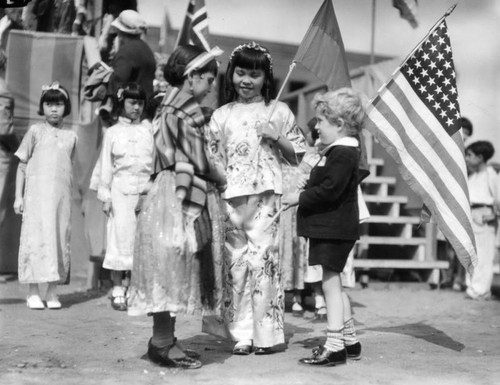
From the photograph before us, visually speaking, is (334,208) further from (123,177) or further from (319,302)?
(123,177)

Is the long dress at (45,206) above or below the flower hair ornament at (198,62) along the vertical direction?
below

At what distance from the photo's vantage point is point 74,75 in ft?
29.8

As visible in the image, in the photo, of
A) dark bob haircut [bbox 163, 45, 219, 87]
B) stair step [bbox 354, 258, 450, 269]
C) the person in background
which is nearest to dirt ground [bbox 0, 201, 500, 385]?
stair step [bbox 354, 258, 450, 269]

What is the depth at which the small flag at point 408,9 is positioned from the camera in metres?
6.65

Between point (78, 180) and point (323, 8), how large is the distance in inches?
160

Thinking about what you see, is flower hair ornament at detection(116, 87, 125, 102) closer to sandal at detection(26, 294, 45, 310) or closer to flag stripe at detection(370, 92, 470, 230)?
sandal at detection(26, 294, 45, 310)

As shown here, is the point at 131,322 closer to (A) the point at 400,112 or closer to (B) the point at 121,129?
(B) the point at 121,129

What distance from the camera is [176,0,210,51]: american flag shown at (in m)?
8.95

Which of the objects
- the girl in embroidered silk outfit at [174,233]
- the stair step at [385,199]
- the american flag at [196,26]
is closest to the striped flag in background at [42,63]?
the american flag at [196,26]

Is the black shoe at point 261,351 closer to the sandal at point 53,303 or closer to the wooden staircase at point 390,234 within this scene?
the sandal at point 53,303

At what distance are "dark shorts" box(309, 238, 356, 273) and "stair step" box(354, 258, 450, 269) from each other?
14.8ft

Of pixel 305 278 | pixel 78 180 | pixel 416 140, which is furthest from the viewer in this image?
pixel 78 180

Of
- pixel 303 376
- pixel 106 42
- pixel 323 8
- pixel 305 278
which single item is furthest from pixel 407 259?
pixel 303 376

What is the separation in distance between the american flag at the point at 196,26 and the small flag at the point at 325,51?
10.9 feet
